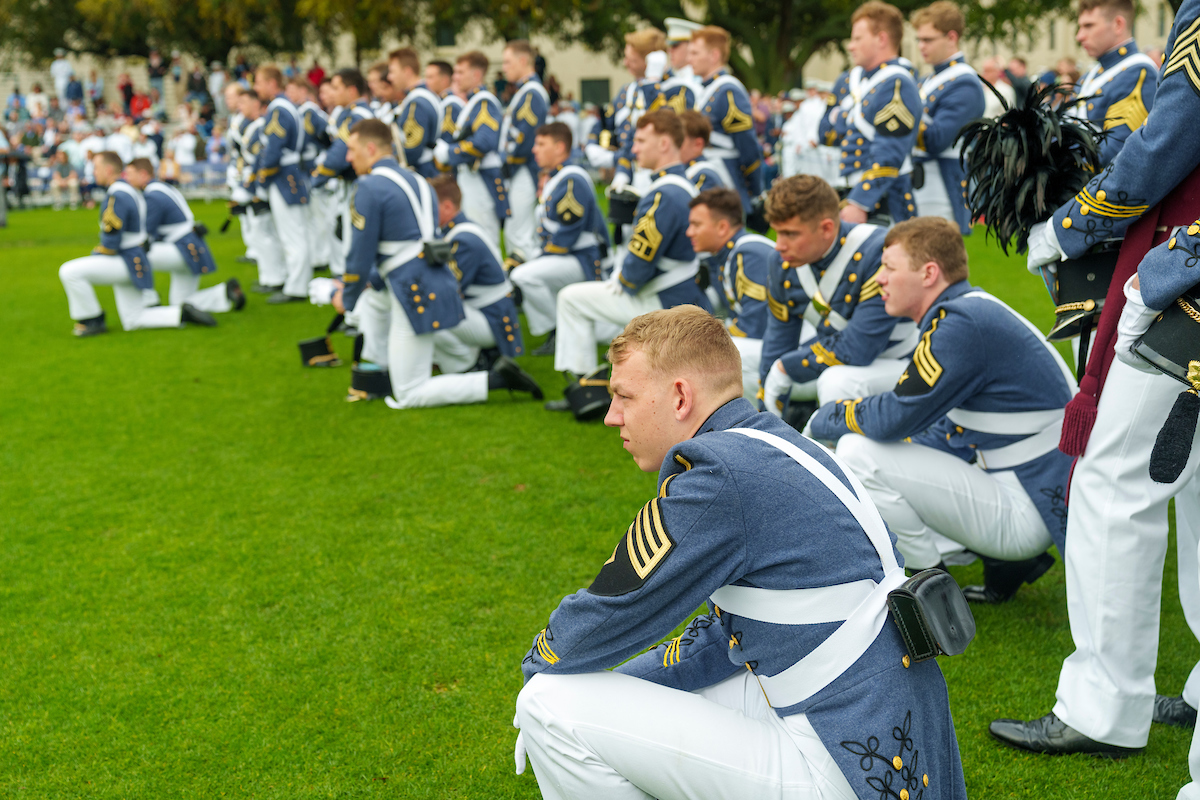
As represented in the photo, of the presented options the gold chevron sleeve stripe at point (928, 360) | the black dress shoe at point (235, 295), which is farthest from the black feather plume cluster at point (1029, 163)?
the black dress shoe at point (235, 295)

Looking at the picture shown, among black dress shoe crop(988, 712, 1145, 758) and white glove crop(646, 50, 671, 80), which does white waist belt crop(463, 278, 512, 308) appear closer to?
white glove crop(646, 50, 671, 80)

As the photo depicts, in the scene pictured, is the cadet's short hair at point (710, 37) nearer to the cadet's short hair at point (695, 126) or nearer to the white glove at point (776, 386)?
the cadet's short hair at point (695, 126)

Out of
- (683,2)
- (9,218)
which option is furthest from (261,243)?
(683,2)

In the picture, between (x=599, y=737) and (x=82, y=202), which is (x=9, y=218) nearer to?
(x=82, y=202)

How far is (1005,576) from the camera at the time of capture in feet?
11.7

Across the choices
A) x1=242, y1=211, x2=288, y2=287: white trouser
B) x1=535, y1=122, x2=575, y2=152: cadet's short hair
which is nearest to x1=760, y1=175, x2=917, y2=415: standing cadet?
x1=535, y1=122, x2=575, y2=152: cadet's short hair

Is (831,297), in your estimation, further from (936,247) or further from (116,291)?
(116,291)

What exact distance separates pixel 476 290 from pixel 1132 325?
494cm

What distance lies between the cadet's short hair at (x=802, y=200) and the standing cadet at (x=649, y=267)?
168 centimetres

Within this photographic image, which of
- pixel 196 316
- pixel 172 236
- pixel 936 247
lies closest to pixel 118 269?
pixel 172 236

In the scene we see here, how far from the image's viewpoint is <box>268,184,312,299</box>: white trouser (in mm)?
10164

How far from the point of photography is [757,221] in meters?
7.57

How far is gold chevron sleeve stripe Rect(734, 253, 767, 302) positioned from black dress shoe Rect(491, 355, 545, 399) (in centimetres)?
165

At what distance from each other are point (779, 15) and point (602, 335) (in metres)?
23.6
